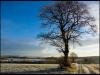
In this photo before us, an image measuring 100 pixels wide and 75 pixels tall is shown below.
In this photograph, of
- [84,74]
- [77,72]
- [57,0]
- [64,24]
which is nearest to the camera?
[84,74]

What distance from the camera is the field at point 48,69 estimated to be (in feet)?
58.4

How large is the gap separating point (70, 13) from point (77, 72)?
4590 millimetres

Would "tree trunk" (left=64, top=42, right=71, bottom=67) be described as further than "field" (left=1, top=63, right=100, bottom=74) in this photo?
Yes

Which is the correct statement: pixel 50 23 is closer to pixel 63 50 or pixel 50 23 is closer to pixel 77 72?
pixel 63 50

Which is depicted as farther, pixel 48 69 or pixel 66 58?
pixel 66 58

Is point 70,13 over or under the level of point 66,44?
over

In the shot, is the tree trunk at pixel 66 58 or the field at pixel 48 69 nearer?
the field at pixel 48 69

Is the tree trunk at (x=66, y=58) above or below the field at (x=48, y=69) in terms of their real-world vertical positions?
above

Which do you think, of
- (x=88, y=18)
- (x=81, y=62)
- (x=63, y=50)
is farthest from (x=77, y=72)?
(x=88, y=18)

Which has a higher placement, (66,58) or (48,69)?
(66,58)

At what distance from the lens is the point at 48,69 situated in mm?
19359

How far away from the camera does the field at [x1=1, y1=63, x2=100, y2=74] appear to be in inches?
701

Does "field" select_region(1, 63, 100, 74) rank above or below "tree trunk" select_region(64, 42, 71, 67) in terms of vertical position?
below

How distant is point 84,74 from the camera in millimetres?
16516
